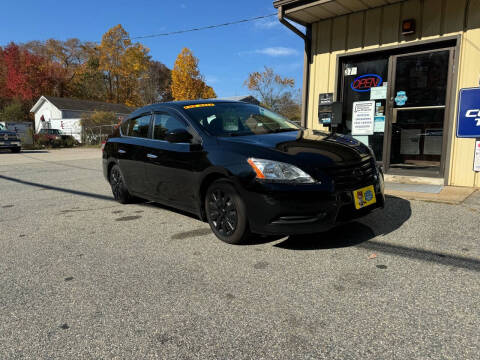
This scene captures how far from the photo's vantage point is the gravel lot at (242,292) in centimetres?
183

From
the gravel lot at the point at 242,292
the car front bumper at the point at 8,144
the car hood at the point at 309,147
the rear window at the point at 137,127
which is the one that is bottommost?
the gravel lot at the point at 242,292

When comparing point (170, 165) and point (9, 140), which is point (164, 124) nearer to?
point (170, 165)

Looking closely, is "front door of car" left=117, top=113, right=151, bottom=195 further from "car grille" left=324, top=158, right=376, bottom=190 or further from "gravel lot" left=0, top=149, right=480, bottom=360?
"car grille" left=324, top=158, right=376, bottom=190

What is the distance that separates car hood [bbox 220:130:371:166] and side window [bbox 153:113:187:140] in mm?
790

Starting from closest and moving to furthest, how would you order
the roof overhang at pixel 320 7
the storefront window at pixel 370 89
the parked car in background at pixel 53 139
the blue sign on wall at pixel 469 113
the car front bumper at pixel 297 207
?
1. the car front bumper at pixel 297 207
2. the blue sign on wall at pixel 469 113
3. the roof overhang at pixel 320 7
4. the storefront window at pixel 370 89
5. the parked car in background at pixel 53 139

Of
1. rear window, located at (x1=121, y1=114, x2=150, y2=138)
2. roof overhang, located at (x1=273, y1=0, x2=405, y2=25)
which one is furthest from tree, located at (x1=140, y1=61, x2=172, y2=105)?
rear window, located at (x1=121, y1=114, x2=150, y2=138)

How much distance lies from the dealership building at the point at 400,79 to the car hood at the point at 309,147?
311 cm

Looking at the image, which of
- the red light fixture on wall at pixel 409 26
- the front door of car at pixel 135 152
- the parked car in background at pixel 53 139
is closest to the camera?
the front door of car at pixel 135 152

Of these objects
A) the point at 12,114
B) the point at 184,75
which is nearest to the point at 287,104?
the point at 184,75

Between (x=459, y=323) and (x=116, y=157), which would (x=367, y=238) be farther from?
(x=116, y=157)

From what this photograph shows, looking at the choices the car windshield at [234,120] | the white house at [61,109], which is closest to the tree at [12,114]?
the white house at [61,109]

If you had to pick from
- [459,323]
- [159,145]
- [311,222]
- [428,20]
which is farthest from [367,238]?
[428,20]

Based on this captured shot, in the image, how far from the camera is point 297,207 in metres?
2.85

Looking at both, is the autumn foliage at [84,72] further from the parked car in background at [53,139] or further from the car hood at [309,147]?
the car hood at [309,147]
